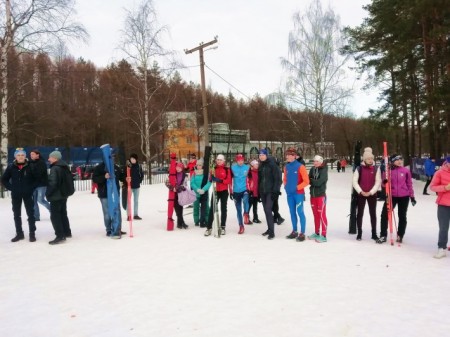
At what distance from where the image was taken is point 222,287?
4.61 metres

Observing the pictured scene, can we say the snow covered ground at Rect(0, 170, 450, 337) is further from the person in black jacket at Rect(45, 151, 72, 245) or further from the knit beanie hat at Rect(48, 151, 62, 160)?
the knit beanie hat at Rect(48, 151, 62, 160)

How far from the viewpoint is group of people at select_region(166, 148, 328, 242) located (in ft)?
23.7

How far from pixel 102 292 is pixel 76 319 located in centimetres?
76

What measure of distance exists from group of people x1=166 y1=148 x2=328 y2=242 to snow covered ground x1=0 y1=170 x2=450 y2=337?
0.48m

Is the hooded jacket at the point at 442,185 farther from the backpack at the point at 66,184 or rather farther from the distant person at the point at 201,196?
the backpack at the point at 66,184

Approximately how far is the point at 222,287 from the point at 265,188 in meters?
3.22

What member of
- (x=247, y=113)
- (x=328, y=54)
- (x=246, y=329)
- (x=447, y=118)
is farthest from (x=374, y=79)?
(x=247, y=113)

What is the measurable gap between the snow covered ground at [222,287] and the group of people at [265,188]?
48cm

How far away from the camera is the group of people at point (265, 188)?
7219mm

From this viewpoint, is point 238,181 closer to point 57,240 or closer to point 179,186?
point 179,186

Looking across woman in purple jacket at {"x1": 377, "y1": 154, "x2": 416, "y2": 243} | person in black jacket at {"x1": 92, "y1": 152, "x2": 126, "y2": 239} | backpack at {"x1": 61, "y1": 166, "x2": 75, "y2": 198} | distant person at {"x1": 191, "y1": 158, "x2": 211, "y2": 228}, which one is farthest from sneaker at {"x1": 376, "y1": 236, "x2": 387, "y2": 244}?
backpack at {"x1": 61, "y1": 166, "x2": 75, "y2": 198}

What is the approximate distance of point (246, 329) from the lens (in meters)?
3.46

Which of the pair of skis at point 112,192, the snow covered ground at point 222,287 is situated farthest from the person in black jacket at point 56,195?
the pair of skis at point 112,192

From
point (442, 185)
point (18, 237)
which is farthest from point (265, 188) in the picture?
point (18, 237)
